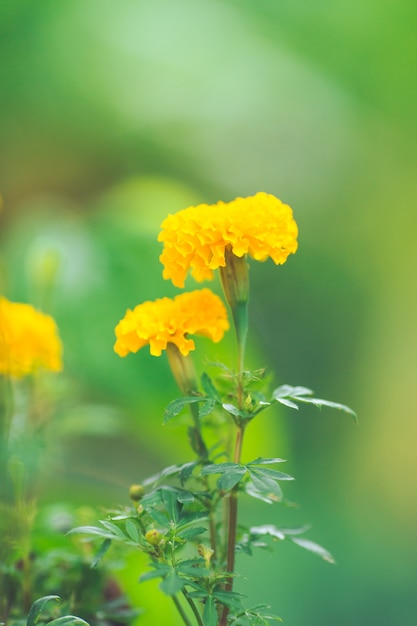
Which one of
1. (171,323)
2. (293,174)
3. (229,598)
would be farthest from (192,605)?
(293,174)

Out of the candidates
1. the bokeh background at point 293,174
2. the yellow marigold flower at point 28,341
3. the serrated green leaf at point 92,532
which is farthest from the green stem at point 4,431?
the bokeh background at point 293,174

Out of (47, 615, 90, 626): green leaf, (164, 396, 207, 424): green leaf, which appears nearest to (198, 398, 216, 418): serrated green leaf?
(164, 396, 207, 424): green leaf

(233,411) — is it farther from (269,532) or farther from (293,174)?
(293,174)

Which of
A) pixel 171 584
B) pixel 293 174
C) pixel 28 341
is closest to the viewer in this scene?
pixel 171 584

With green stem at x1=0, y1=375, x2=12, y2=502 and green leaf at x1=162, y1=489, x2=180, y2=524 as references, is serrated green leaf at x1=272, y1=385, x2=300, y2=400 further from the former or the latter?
green stem at x1=0, y1=375, x2=12, y2=502

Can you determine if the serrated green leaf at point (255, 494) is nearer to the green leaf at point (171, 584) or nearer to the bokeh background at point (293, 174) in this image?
the green leaf at point (171, 584)

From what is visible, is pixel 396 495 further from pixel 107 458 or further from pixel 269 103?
pixel 269 103
